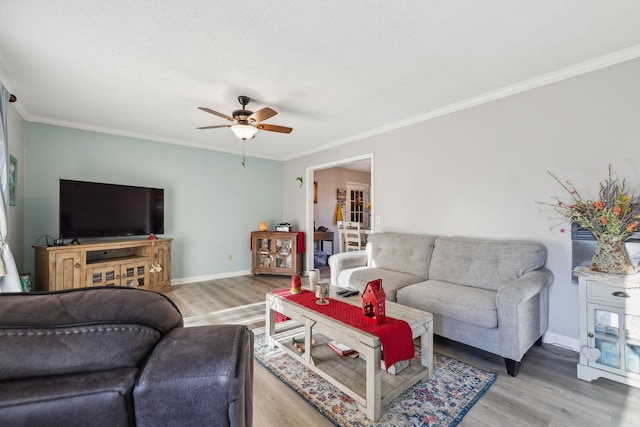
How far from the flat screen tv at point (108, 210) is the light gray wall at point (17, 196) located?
0.38 metres

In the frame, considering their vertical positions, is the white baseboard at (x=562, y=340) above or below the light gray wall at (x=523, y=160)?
below

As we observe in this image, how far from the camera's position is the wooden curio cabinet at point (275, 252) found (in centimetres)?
500

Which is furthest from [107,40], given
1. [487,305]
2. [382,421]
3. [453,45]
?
[487,305]

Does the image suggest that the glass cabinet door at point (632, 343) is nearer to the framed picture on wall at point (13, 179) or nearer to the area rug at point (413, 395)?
the area rug at point (413, 395)

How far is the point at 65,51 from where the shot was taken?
6.95ft

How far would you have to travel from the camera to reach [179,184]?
181 inches

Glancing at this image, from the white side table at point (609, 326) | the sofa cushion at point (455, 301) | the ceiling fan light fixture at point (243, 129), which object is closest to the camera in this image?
the white side table at point (609, 326)

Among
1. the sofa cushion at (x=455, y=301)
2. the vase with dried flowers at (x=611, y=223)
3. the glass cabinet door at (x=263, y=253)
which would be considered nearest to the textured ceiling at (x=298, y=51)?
the vase with dried flowers at (x=611, y=223)

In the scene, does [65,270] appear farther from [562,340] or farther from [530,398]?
[562,340]

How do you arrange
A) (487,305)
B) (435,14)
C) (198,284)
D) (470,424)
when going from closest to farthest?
(470,424) → (435,14) → (487,305) → (198,284)

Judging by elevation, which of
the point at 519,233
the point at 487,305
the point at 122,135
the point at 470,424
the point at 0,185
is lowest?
the point at 470,424

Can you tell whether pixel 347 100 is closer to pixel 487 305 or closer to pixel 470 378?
pixel 487 305

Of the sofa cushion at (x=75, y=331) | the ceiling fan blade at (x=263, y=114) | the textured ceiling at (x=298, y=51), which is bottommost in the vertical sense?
the sofa cushion at (x=75, y=331)

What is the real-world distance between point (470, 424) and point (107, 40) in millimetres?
3331
